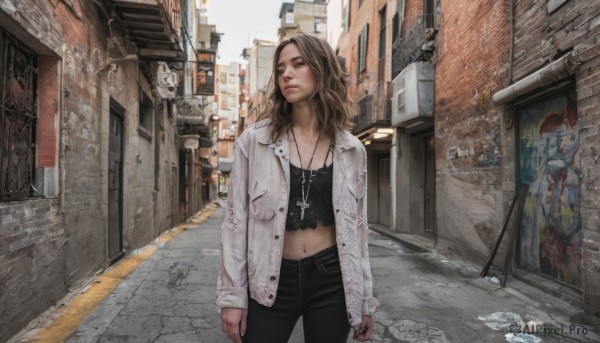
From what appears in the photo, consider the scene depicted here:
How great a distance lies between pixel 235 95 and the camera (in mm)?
64875

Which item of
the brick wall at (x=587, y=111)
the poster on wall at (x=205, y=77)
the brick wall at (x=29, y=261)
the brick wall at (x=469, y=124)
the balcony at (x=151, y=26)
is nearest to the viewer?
the brick wall at (x=29, y=261)

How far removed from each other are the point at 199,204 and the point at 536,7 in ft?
73.2

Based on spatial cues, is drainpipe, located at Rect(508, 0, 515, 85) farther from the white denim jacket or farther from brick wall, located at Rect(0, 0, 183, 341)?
brick wall, located at Rect(0, 0, 183, 341)

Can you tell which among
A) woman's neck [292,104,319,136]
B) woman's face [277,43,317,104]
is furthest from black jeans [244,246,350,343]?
woman's face [277,43,317,104]

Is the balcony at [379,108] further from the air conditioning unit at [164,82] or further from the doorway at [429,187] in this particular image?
the air conditioning unit at [164,82]

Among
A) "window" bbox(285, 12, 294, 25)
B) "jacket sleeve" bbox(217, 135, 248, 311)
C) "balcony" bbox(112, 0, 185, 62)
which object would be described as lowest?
"jacket sleeve" bbox(217, 135, 248, 311)

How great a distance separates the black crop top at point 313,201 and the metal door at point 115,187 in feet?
21.2

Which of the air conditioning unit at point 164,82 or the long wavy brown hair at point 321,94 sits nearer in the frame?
the long wavy brown hair at point 321,94

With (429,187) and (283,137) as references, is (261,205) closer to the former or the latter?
(283,137)

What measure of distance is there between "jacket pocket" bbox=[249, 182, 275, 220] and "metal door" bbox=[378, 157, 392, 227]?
13.6 meters

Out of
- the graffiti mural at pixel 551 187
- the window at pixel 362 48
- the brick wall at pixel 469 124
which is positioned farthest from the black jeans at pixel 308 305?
the window at pixel 362 48

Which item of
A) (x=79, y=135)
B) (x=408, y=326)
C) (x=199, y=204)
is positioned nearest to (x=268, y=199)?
(x=408, y=326)

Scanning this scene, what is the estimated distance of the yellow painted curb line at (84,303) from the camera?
3914 millimetres

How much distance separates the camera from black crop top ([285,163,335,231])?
5.82 feet
